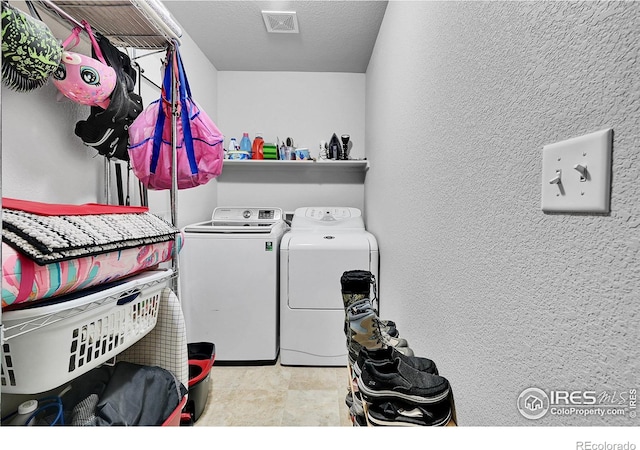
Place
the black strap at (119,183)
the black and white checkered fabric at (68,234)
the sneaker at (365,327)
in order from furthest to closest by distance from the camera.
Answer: the black strap at (119,183), the sneaker at (365,327), the black and white checkered fabric at (68,234)

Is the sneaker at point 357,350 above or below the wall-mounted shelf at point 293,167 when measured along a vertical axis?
below

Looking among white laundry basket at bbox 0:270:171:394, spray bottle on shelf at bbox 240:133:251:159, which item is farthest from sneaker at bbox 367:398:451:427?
spray bottle on shelf at bbox 240:133:251:159

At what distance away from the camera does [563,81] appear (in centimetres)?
53

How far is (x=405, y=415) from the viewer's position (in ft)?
2.95

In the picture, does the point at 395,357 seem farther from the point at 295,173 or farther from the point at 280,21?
the point at 295,173

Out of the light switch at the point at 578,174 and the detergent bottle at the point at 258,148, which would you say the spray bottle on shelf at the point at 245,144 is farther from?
the light switch at the point at 578,174

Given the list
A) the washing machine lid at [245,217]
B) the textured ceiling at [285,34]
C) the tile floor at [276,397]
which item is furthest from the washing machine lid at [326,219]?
the textured ceiling at [285,34]

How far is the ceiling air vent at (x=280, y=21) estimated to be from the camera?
2160 mm

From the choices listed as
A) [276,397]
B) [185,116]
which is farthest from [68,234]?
[276,397]

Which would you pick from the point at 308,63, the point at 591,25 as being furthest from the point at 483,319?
the point at 308,63

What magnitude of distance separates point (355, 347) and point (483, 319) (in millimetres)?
558

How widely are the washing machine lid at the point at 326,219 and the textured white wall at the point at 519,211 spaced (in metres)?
1.50

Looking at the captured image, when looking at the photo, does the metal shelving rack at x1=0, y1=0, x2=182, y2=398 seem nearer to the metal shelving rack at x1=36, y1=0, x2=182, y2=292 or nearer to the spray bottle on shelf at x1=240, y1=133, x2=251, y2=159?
the metal shelving rack at x1=36, y1=0, x2=182, y2=292

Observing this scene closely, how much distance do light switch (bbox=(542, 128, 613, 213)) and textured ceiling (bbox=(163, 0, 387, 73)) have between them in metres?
Answer: 1.97
